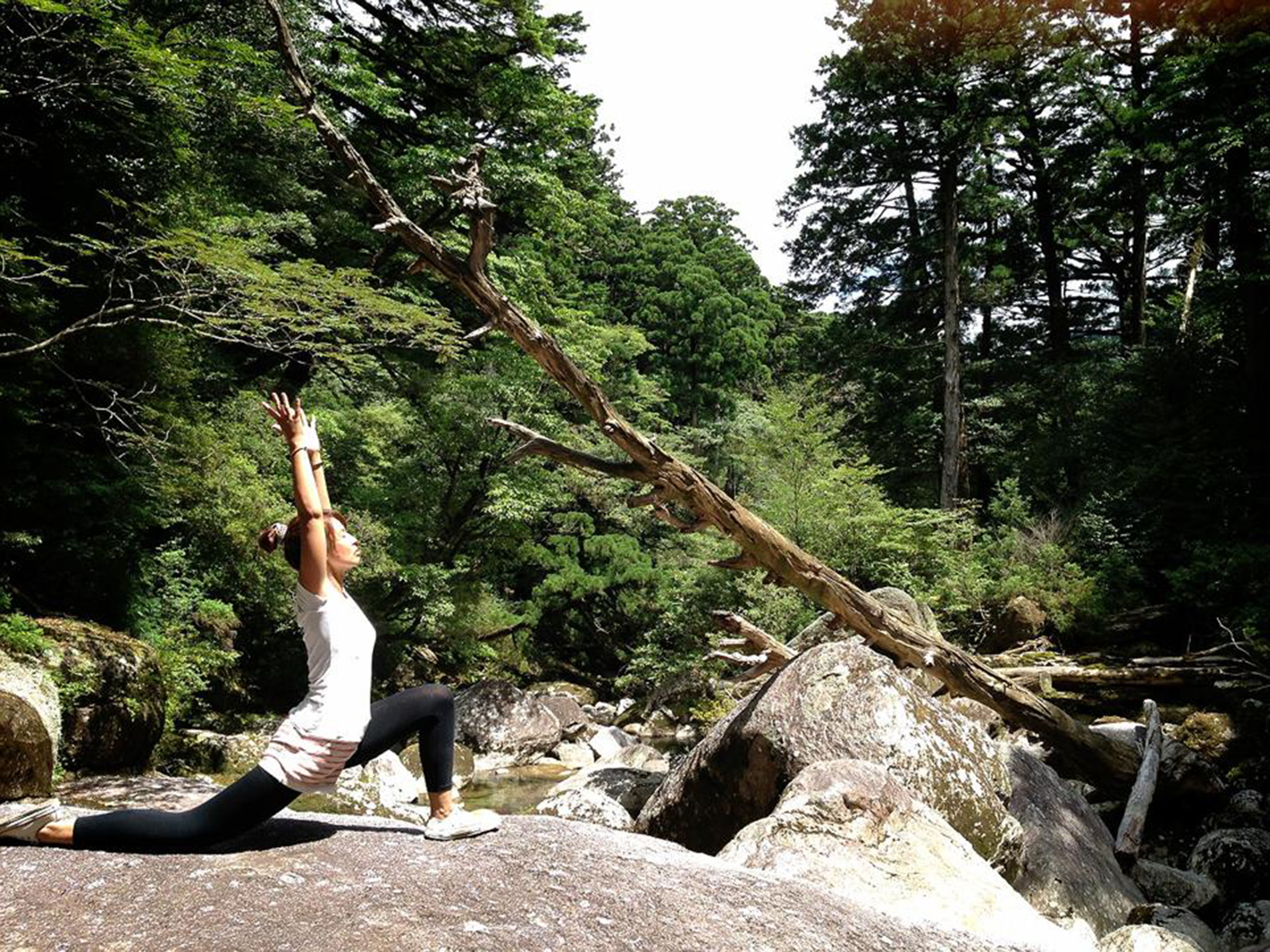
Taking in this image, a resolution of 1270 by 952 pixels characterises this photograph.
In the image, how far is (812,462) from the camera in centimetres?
1795

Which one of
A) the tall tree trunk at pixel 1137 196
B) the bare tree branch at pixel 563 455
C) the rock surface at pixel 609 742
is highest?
the tall tree trunk at pixel 1137 196

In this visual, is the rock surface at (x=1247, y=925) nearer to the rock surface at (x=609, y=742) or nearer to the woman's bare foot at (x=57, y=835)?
the woman's bare foot at (x=57, y=835)

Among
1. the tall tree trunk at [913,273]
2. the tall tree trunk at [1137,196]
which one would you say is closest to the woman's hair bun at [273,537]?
the tall tree trunk at [1137,196]

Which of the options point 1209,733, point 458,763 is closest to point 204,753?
point 458,763

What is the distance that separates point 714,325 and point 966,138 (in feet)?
45.5

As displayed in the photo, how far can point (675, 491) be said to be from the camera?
723 centimetres

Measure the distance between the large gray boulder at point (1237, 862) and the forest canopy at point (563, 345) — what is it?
3.63m

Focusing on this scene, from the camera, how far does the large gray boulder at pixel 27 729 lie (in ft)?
20.6

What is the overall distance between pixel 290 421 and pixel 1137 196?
743 inches

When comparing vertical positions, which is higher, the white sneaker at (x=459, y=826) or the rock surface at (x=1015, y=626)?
the white sneaker at (x=459, y=826)

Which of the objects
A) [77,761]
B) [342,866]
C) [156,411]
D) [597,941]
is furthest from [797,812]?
[156,411]

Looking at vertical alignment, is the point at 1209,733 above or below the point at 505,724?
above

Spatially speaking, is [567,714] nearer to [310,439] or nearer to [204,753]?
[204,753]

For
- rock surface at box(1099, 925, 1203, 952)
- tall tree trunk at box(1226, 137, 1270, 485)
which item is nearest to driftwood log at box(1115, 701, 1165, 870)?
rock surface at box(1099, 925, 1203, 952)
